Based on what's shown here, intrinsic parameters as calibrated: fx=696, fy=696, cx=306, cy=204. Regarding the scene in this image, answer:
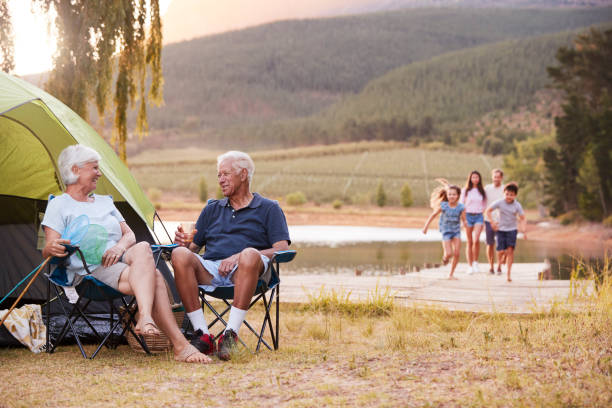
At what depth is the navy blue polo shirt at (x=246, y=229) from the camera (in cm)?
395

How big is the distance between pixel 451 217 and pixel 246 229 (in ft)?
14.9

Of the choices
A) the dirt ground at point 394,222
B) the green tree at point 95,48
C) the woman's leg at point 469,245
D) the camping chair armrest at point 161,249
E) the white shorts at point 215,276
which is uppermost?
the green tree at point 95,48

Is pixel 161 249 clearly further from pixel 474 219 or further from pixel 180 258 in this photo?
pixel 474 219

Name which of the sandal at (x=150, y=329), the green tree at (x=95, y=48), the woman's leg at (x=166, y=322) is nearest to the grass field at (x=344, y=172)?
the green tree at (x=95, y=48)

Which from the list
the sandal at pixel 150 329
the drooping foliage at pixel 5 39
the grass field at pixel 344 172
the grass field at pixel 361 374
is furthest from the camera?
the grass field at pixel 344 172

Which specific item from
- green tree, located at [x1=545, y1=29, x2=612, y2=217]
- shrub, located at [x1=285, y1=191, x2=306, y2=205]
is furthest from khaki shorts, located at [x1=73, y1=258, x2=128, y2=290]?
shrub, located at [x1=285, y1=191, x2=306, y2=205]

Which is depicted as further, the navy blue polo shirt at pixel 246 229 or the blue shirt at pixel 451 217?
the blue shirt at pixel 451 217

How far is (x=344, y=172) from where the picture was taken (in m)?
61.9

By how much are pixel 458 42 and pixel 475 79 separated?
52314mm

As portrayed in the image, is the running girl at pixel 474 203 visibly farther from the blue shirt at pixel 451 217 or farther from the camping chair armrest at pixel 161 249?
the camping chair armrest at pixel 161 249

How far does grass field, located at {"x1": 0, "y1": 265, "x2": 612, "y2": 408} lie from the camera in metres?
2.58

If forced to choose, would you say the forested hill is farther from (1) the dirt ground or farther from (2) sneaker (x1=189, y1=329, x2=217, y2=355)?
(2) sneaker (x1=189, y1=329, x2=217, y2=355)

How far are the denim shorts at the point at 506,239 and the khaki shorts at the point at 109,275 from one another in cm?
526

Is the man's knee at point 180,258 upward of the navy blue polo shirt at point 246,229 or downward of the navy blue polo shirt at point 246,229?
downward
